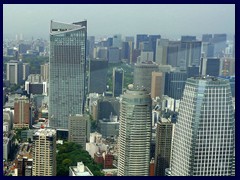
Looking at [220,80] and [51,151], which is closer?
[220,80]

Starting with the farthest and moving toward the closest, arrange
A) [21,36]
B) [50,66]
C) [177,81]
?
1. [50,66]
2. [177,81]
3. [21,36]

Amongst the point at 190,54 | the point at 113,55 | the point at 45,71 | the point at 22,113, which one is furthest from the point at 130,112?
the point at 45,71

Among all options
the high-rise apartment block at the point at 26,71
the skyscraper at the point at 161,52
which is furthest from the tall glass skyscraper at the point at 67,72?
the skyscraper at the point at 161,52

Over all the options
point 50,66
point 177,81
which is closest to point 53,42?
point 50,66

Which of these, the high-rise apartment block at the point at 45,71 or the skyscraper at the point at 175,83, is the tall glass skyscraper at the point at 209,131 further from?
the high-rise apartment block at the point at 45,71

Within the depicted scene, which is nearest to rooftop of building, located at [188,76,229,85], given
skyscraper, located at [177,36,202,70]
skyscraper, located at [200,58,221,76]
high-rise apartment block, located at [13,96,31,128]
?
skyscraper, located at [200,58,221,76]
